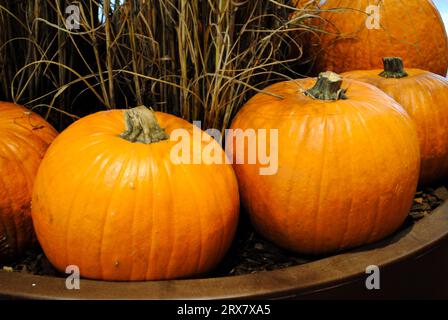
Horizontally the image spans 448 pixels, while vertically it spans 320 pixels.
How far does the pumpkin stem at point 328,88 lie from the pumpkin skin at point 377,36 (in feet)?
1.50

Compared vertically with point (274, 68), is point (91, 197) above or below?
below

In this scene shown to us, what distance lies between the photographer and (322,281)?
964mm

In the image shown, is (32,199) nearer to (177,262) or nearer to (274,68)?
(177,262)

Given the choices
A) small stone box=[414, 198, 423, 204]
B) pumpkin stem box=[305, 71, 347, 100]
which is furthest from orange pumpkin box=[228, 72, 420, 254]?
small stone box=[414, 198, 423, 204]

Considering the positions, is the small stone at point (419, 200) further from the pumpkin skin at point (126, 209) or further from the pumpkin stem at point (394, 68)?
the pumpkin skin at point (126, 209)

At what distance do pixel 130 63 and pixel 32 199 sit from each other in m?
0.38

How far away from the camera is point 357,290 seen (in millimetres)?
1005

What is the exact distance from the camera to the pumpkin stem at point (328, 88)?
1.14 metres

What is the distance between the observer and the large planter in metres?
0.92

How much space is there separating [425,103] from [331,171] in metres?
0.49

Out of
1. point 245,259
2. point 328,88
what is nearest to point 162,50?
point 328,88
